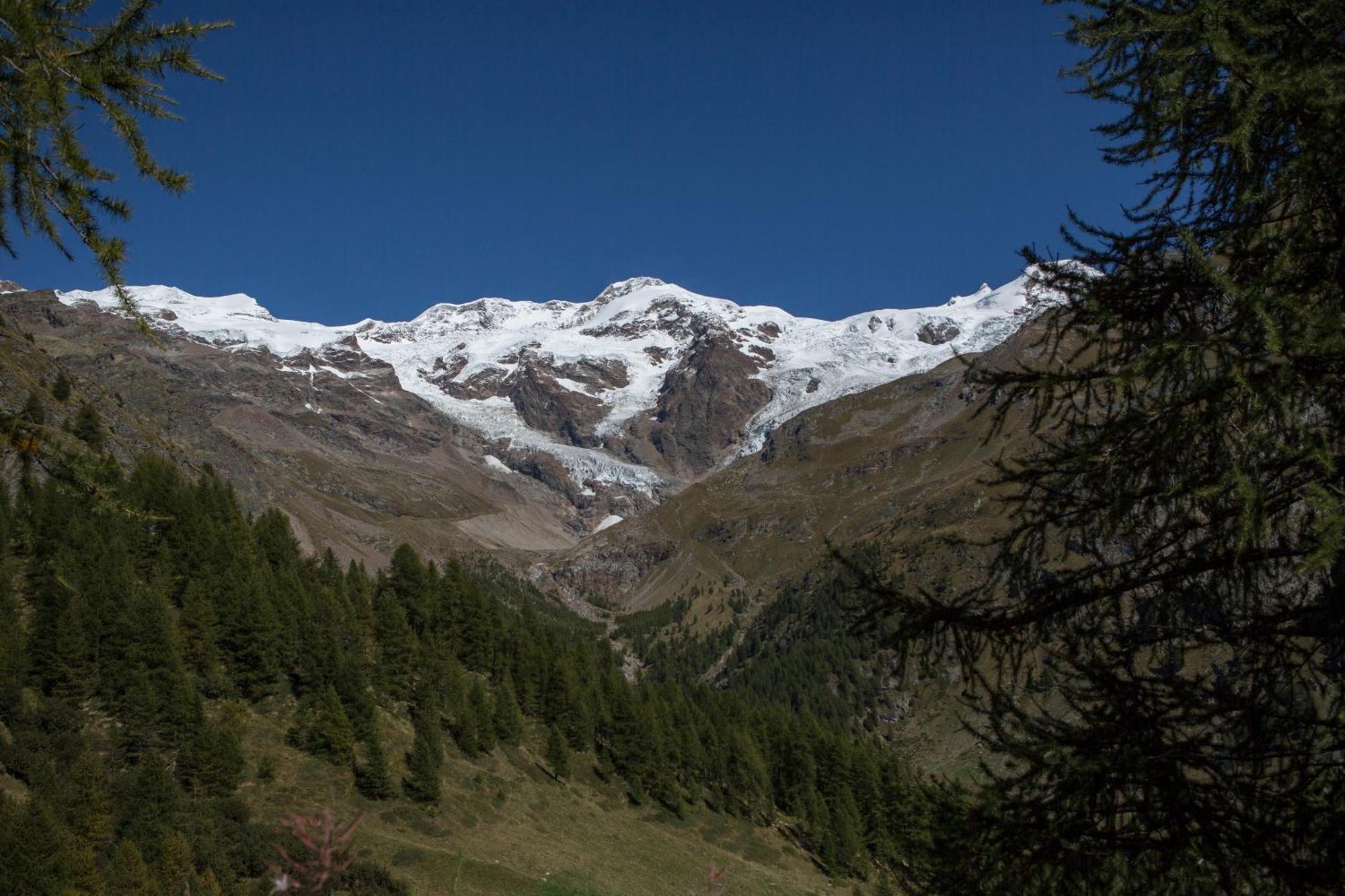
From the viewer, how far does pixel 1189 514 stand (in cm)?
612

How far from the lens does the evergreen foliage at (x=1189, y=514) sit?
515cm

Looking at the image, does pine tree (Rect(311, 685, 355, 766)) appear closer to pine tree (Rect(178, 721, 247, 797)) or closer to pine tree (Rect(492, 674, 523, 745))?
pine tree (Rect(178, 721, 247, 797))

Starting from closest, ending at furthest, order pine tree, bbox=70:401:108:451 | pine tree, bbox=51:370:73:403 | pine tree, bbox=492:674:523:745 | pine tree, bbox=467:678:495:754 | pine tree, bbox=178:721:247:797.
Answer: pine tree, bbox=70:401:108:451 → pine tree, bbox=51:370:73:403 → pine tree, bbox=178:721:247:797 → pine tree, bbox=467:678:495:754 → pine tree, bbox=492:674:523:745

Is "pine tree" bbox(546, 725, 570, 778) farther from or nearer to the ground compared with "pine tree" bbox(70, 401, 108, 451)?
nearer to the ground

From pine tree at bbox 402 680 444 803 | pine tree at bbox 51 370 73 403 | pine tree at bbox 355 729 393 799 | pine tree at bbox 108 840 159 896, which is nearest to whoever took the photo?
pine tree at bbox 51 370 73 403

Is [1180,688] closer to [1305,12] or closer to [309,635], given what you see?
[1305,12]

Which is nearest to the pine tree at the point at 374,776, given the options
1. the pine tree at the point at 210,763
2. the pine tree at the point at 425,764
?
the pine tree at the point at 425,764

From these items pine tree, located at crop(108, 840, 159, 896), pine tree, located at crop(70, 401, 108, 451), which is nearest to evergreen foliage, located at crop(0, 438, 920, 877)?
pine tree, located at crop(108, 840, 159, 896)

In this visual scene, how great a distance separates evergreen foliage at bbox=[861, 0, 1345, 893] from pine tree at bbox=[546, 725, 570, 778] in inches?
2356

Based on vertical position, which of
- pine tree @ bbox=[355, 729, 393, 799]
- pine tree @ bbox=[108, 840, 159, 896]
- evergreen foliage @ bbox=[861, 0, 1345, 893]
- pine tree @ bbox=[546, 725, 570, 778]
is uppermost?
evergreen foliage @ bbox=[861, 0, 1345, 893]

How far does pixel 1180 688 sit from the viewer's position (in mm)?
5812

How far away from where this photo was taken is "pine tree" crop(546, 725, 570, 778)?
61.8 meters

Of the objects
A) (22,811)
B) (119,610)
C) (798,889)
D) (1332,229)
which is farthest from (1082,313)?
(798,889)

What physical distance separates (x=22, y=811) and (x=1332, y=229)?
119 ft
